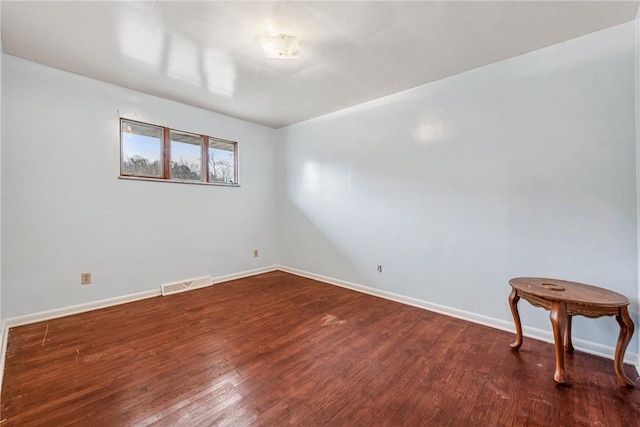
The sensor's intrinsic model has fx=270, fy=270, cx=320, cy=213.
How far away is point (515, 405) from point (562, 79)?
248cm

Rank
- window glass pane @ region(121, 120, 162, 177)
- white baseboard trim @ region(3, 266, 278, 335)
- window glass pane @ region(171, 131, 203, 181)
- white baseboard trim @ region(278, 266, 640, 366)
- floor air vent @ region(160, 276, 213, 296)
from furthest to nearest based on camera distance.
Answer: window glass pane @ region(171, 131, 203, 181) → floor air vent @ region(160, 276, 213, 296) → window glass pane @ region(121, 120, 162, 177) → white baseboard trim @ region(3, 266, 278, 335) → white baseboard trim @ region(278, 266, 640, 366)

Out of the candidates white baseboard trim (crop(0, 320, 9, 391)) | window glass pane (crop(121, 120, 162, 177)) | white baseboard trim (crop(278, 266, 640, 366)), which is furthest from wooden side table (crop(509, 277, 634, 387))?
window glass pane (crop(121, 120, 162, 177))

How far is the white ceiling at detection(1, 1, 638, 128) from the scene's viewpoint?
6.10 feet

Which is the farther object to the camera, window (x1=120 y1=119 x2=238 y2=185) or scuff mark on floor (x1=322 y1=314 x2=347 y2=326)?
window (x1=120 y1=119 x2=238 y2=185)

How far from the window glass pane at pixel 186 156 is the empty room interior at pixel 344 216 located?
3 cm

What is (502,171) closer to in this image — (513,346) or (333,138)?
(513,346)

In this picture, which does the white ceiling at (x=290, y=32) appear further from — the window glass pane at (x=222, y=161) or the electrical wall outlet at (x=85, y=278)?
the electrical wall outlet at (x=85, y=278)

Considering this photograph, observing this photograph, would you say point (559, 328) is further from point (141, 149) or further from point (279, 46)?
point (141, 149)

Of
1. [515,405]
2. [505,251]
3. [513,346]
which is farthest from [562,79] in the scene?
[515,405]

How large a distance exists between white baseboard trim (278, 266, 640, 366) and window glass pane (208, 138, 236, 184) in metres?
2.13

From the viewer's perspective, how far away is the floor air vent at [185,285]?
11.4ft

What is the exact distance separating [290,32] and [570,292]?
2.74 metres

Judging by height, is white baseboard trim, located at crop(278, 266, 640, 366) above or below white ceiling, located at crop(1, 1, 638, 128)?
below

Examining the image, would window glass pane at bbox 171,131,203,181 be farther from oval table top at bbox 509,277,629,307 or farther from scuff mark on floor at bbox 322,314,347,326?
oval table top at bbox 509,277,629,307
